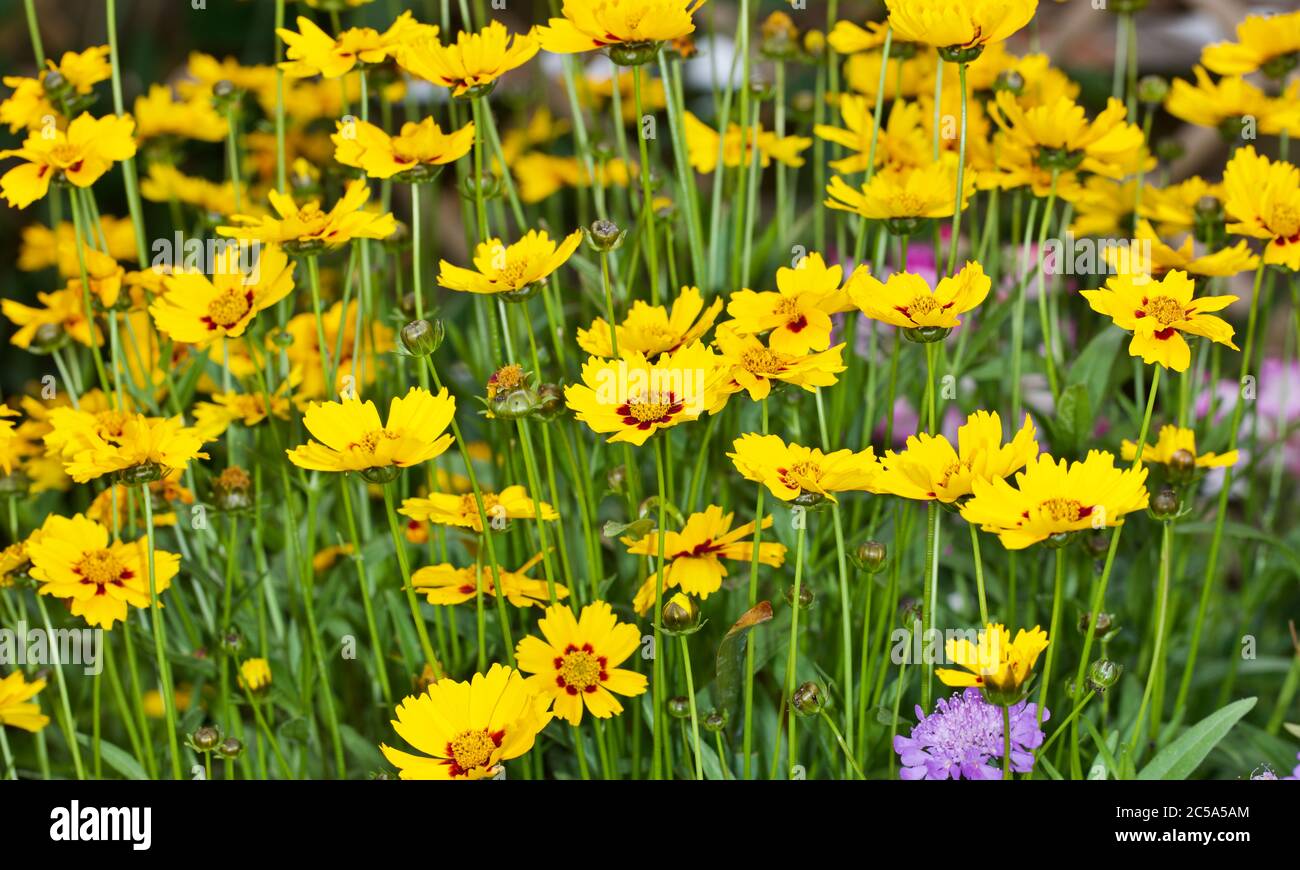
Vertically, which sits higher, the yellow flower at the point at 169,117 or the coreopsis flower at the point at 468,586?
the yellow flower at the point at 169,117

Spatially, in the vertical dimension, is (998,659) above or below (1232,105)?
below

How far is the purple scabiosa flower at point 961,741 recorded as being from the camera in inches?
26.4

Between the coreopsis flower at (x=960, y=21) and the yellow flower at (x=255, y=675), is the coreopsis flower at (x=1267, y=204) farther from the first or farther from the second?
the yellow flower at (x=255, y=675)

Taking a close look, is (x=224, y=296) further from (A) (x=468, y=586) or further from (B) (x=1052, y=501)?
(B) (x=1052, y=501)

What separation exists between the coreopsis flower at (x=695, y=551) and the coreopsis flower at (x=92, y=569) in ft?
0.74

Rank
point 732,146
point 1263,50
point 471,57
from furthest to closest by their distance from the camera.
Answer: point 732,146
point 1263,50
point 471,57

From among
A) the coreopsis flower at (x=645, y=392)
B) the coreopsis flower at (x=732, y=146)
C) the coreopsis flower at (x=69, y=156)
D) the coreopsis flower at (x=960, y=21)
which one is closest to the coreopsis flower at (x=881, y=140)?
the coreopsis flower at (x=732, y=146)

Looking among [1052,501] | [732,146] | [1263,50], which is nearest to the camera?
[1052,501]

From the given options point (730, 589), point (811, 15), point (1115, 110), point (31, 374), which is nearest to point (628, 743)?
point (730, 589)

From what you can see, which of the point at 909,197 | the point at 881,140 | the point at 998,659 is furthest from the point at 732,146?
the point at 998,659

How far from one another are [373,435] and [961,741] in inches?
12.1

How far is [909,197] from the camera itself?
708mm

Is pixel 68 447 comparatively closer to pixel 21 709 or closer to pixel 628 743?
pixel 21 709
